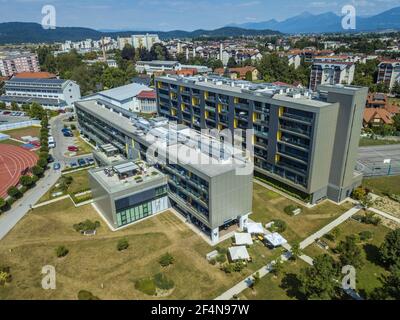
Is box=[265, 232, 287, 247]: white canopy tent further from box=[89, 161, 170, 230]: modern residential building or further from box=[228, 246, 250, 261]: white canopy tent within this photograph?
box=[89, 161, 170, 230]: modern residential building

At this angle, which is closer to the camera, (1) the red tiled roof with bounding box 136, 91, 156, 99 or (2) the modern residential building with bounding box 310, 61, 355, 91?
(1) the red tiled roof with bounding box 136, 91, 156, 99

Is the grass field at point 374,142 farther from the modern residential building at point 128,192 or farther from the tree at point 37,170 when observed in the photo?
the tree at point 37,170

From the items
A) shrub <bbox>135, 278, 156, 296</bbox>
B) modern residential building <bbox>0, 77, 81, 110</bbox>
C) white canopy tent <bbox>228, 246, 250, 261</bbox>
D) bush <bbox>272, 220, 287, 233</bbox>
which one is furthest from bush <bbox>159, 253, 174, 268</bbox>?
modern residential building <bbox>0, 77, 81, 110</bbox>

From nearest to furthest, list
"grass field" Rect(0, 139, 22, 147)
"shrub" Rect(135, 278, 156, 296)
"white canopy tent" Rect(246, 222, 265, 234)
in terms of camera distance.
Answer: "shrub" Rect(135, 278, 156, 296)
"white canopy tent" Rect(246, 222, 265, 234)
"grass field" Rect(0, 139, 22, 147)

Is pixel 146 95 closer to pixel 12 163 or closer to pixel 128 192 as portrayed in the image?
pixel 12 163

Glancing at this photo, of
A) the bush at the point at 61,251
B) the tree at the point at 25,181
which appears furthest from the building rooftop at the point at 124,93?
the bush at the point at 61,251
